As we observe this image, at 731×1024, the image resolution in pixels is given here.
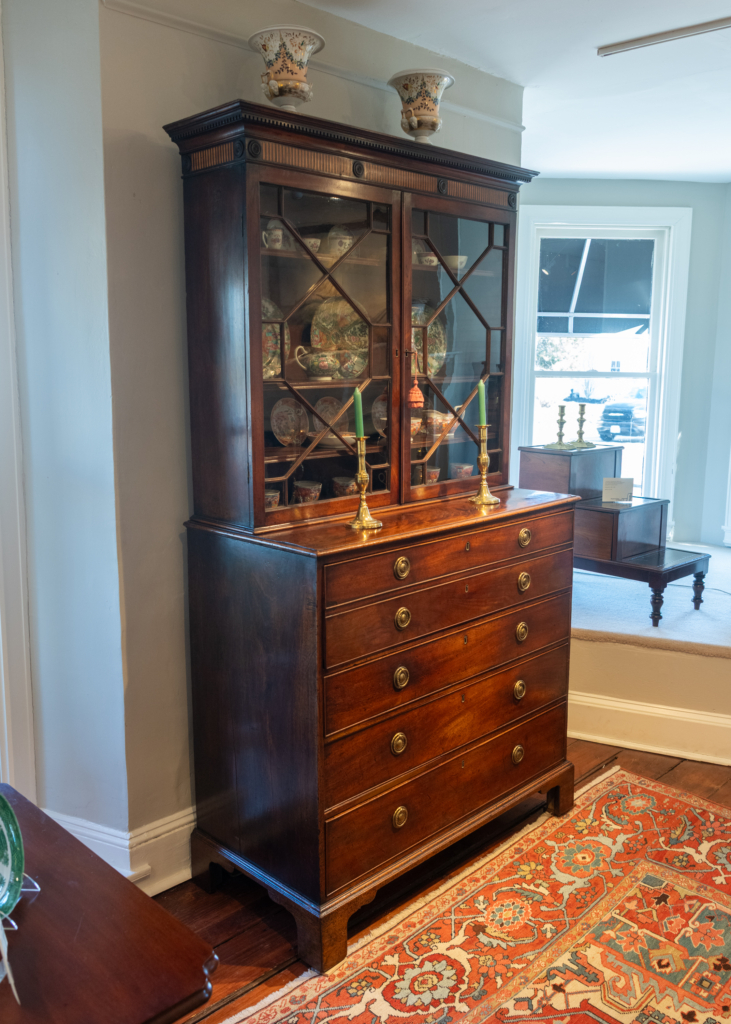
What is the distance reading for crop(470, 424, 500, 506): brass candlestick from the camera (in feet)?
8.00

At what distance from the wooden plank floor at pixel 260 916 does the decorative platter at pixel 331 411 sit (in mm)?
1300

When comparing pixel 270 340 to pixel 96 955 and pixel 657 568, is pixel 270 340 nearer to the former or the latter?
pixel 96 955

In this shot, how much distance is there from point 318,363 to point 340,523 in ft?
1.37

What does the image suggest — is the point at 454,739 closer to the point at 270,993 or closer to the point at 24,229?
the point at 270,993

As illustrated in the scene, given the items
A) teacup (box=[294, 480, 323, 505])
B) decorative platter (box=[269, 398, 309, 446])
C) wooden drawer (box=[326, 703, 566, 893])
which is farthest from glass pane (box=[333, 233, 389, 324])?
wooden drawer (box=[326, 703, 566, 893])

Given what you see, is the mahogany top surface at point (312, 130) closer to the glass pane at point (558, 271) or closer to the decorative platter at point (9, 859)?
the decorative platter at point (9, 859)

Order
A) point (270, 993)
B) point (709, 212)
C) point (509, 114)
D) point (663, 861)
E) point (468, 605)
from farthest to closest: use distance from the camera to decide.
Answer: point (709, 212) → point (509, 114) → point (663, 861) → point (468, 605) → point (270, 993)

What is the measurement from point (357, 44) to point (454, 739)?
2072mm

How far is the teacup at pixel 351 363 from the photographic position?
2.20 meters

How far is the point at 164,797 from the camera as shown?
235cm

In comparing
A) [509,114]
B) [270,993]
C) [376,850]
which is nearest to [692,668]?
[376,850]

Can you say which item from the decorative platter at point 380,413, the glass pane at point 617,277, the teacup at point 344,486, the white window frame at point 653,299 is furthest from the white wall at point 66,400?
the glass pane at point 617,277

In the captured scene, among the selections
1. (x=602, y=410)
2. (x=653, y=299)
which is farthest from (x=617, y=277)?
(x=602, y=410)

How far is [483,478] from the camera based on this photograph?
2.47 metres
